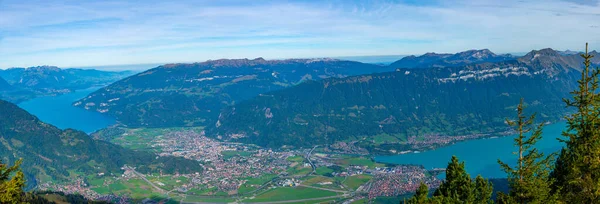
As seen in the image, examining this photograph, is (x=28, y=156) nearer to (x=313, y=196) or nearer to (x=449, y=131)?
(x=313, y=196)

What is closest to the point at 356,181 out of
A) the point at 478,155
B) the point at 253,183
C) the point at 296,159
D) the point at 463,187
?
the point at 253,183

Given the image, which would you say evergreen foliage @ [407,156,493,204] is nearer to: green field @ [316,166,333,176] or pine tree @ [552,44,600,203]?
pine tree @ [552,44,600,203]

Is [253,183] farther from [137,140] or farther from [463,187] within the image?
[137,140]

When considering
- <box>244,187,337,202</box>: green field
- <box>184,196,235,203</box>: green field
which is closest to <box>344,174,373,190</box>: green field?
<box>244,187,337,202</box>: green field

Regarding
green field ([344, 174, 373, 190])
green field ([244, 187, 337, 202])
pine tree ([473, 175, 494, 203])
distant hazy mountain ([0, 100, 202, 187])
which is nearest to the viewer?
pine tree ([473, 175, 494, 203])

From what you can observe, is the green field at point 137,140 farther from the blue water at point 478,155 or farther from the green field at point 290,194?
the blue water at point 478,155

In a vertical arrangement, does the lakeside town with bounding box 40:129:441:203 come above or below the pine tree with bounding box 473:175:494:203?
below

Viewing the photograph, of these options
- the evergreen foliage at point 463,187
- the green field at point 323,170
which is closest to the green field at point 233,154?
the green field at point 323,170

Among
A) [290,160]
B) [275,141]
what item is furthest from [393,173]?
[275,141]
